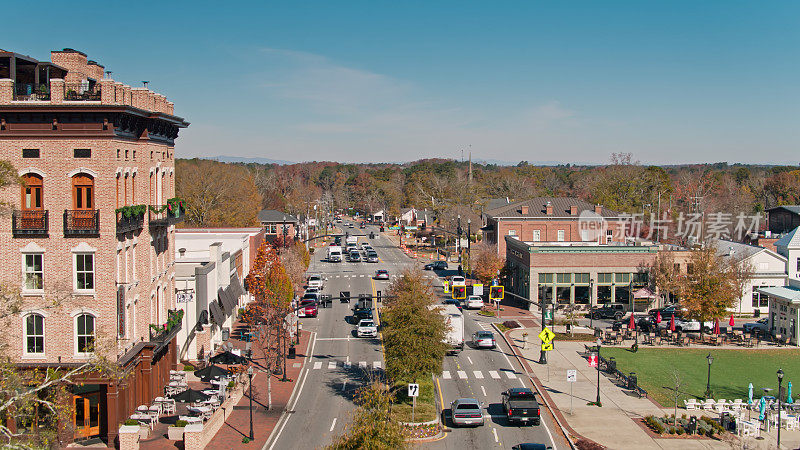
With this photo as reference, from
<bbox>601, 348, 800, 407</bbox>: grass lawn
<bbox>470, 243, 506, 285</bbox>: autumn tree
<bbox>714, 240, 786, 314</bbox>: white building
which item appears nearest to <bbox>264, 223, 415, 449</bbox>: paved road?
<bbox>470, 243, 506, 285</bbox>: autumn tree

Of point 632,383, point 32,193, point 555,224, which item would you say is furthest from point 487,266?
point 32,193

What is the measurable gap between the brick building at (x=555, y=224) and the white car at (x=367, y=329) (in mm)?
36715

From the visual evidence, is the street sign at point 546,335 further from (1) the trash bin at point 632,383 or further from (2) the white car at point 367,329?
(2) the white car at point 367,329

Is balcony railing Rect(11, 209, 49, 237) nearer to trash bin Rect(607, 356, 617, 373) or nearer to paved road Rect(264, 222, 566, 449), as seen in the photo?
paved road Rect(264, 222, 566, 449)

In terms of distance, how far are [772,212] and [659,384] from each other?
261 ft

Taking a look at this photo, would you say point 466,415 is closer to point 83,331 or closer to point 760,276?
point 83,331

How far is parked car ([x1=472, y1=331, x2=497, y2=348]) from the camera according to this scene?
176 feet

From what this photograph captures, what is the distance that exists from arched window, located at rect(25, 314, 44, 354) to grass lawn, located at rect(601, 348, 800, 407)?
31.9 meters

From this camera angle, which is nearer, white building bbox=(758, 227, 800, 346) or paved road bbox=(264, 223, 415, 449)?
paved road bbox=(264, 223, 415, 449)

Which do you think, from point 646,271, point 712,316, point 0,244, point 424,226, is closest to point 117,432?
point 0,244

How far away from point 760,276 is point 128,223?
2302 inches

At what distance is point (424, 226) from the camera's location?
154 metres

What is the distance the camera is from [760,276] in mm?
68000

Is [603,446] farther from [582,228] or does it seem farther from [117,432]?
[582,228]
